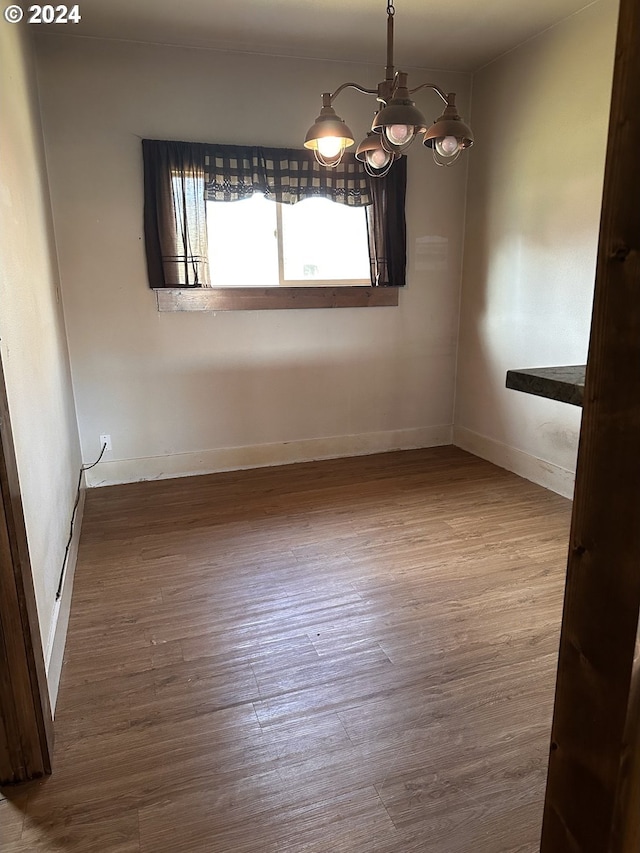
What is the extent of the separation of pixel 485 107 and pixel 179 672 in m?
3.95

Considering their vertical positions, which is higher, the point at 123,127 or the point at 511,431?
the point at 123,127

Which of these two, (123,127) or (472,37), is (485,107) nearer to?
(472,37)

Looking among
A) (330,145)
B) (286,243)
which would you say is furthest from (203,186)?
(330,145)

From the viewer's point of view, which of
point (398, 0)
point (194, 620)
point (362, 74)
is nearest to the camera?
point (194, 620)

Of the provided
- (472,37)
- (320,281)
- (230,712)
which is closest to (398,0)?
(472,37)

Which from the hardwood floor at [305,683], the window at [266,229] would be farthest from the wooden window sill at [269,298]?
the hardwood floor at [305,683]

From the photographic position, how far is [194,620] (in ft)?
7.43

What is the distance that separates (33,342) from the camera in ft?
7.28

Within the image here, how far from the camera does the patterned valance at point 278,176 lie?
3527 millimetres

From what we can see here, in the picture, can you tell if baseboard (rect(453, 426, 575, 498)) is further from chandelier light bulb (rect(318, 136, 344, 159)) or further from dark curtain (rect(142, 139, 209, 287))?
dark curtain (rect(142, 139, 209, 287))

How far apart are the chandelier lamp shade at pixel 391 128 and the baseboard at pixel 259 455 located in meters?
2.19

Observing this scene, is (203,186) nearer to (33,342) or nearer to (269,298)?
(269,298)

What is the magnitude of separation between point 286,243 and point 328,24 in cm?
125

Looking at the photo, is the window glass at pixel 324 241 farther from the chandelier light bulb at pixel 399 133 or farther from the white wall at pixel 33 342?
the chandelier light bulb at pixel 399 133
